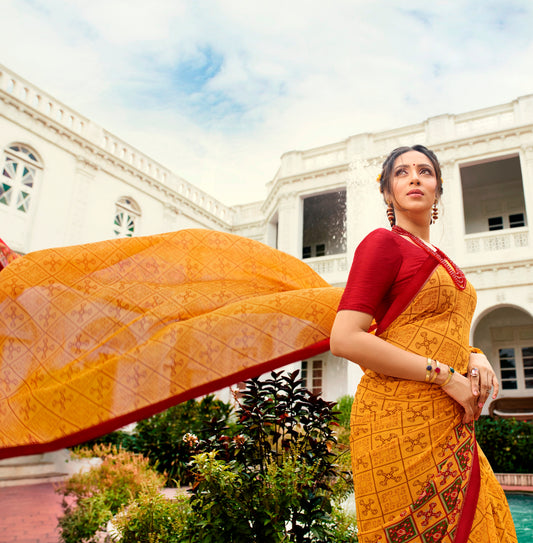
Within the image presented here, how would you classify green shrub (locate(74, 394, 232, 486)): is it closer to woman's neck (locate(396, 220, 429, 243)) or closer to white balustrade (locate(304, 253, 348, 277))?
white balustrade (locate(304, 253, 348, 277))

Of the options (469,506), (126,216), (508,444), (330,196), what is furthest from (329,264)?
(469,506)

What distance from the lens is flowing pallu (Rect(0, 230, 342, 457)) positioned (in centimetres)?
132

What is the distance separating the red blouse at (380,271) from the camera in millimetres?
1232

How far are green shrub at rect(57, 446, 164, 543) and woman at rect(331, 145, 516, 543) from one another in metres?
2.71

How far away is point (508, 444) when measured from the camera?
894cm

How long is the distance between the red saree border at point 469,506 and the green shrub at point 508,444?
8.77 metres

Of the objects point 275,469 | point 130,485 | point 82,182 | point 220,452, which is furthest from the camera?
point 82,182

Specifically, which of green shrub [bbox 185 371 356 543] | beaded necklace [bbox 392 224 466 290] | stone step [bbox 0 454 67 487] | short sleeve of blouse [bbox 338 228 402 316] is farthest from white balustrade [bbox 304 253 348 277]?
short sleeve of blouse [bbox 338 228 402 316]

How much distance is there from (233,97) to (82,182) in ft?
21.5

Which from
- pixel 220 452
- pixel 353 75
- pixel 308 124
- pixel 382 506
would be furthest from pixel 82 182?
pixel 382 506

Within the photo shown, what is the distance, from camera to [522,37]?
14.4 feet

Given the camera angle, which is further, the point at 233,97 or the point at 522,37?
the point at 233,97

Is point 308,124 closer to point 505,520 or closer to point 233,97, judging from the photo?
point 233,97

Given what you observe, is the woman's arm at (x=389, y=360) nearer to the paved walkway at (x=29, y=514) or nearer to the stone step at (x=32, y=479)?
the paved walkway at (x=29, y=514)
